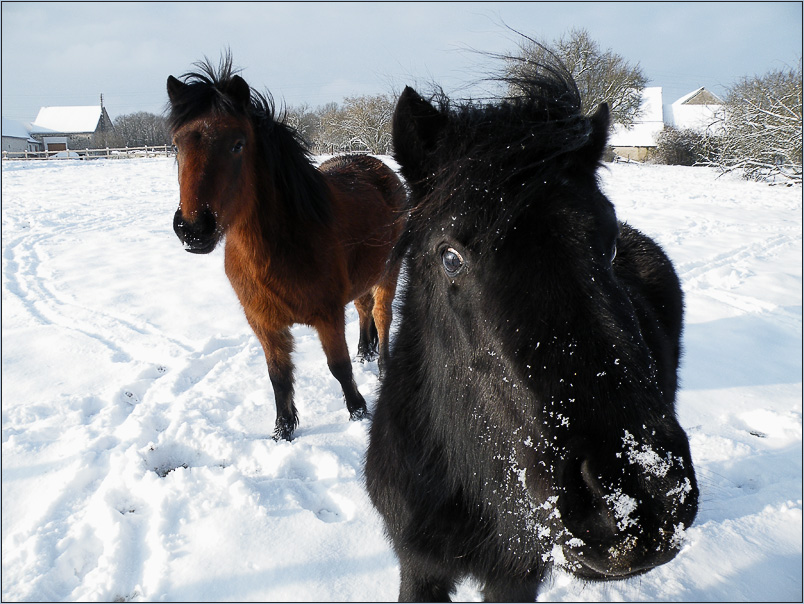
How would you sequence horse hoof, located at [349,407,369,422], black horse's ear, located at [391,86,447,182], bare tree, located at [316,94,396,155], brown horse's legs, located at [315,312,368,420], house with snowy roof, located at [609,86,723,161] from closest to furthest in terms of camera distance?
black horse's ear, located at [391,86,447,182] → brown horse's legs, located at [315,312,368,420] → horse hoof, located at [349,407,369,422] → bare tree, located at [316,94,396,155] → house with snowy roof, located at [609,86,723,161]

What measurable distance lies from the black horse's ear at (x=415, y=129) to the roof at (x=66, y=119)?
60.2m

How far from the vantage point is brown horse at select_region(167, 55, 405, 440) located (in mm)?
2729

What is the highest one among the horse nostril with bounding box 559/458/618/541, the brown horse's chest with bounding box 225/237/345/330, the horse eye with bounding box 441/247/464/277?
the horse eye with bounding box 441/247/464/277

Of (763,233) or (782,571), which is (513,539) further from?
(763,233)

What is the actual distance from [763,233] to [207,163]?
11.1 metres

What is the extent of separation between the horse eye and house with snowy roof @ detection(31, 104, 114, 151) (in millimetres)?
56413

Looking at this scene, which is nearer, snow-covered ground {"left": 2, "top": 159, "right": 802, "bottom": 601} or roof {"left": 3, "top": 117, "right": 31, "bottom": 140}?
snow-covered ground {"left": 2, "top": 159, "right": 802, "bottom": 601}

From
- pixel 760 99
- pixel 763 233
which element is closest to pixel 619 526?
pixel 763 233

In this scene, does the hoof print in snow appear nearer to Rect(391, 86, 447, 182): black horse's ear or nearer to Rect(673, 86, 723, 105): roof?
Rect(391, 86, 447, 182): black horse's ear

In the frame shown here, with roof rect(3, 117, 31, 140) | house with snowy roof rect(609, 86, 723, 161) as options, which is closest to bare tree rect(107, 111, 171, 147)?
roof rect(3, 117, 31, 140)

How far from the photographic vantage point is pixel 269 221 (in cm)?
323

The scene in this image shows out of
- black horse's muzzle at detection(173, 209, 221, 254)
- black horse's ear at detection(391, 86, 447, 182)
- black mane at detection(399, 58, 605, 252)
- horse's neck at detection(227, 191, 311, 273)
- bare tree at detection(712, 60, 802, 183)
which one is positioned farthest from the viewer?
bare tree at detection(712, 60, 802, 183)

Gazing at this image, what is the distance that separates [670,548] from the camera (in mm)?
997

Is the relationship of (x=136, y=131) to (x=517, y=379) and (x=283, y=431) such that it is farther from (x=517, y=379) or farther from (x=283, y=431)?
(x=517, y=379)
